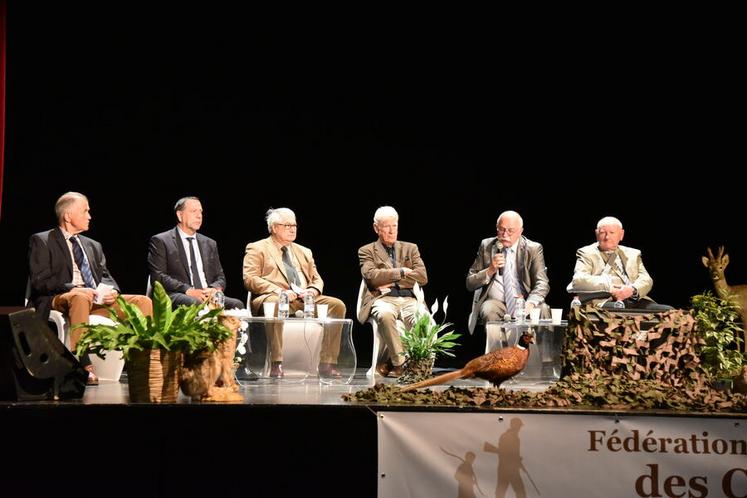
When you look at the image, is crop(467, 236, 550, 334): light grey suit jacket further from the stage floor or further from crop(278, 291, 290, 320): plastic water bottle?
crop(278, 291, 290, 320): plastic water bottle

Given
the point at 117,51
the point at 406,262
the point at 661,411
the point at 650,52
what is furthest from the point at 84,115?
the point at 661,411

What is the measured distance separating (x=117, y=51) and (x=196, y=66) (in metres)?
0.60

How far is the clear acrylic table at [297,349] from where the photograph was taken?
5.66m

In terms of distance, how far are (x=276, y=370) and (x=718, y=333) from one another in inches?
104

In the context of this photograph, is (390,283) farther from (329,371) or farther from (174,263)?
(174,263)

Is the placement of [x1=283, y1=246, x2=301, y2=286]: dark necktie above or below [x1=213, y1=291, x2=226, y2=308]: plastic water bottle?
above

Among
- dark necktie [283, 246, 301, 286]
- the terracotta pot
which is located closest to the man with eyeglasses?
dark necktie [283, 246, 301, 286]

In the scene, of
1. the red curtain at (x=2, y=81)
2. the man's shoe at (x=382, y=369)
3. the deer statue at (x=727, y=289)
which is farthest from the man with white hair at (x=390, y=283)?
the red curtain at (x=2, y=81)

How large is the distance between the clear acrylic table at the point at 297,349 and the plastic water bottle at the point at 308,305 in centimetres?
7

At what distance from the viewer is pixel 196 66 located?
7.25m

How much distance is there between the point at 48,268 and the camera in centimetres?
561

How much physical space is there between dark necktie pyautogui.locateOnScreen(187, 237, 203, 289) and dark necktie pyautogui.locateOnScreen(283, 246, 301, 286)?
585 mm

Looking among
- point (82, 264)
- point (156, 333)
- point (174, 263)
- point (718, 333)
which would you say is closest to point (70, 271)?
point (82, 264)

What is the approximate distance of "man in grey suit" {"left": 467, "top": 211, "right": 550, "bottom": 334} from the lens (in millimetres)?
6281
